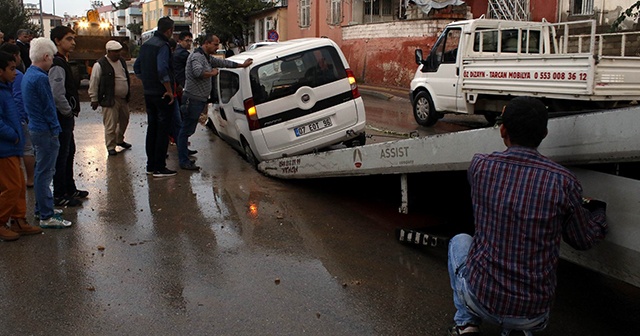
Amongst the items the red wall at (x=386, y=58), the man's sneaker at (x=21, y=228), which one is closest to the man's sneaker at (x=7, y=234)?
the man's sneaker at (x=21, y=228)

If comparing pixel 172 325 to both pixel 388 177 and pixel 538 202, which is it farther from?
pixel 388 177

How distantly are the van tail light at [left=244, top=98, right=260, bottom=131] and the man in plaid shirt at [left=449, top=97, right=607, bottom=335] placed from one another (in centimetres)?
469

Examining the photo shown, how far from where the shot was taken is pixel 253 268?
15.2 feet

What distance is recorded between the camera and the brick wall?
21.7 metres

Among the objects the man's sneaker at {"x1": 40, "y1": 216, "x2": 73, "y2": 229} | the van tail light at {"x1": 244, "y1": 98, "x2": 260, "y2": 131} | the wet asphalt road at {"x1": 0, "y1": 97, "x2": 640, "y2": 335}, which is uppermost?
the van tail light at {"x1": 244, "y1": 98, "x2": 260, "y2": 131}

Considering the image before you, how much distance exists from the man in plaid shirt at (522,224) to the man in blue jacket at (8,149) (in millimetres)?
4004

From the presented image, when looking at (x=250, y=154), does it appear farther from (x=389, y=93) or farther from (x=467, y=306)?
(x=389, y=93)

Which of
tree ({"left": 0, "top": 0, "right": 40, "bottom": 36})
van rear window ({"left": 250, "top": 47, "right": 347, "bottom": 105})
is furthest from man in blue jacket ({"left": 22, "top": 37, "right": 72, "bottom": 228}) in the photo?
tree ({"left": 0, "top": 0, "right": 40, "bottom": 36})

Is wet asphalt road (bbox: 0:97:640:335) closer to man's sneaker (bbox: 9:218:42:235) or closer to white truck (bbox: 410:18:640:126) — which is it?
man's sneaker (bbox: 9:218:42:235)

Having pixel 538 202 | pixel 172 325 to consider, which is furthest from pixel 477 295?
pixel 172 325

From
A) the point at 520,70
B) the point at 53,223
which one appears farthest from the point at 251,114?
the point at 520,70

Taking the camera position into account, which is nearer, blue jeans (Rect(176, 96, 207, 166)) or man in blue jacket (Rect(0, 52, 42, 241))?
man in blue jacket (Rect(0, 52, 42, 241))

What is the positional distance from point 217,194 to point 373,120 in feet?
23.8

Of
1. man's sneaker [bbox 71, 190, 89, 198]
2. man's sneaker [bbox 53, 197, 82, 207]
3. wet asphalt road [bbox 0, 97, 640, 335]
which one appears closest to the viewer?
wet asphalt road [bbox 0, 97, 640, 335]
